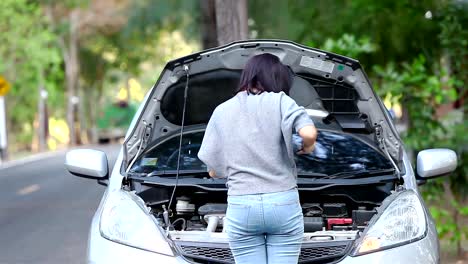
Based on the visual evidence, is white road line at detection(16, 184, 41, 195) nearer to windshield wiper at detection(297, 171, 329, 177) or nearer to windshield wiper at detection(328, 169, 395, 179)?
windshield wiper at detection(297, 171, 329, 177)

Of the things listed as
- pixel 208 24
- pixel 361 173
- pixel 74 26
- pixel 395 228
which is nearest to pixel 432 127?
pixel 361 173

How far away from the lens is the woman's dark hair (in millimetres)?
4516

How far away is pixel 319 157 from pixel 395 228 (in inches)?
54.1

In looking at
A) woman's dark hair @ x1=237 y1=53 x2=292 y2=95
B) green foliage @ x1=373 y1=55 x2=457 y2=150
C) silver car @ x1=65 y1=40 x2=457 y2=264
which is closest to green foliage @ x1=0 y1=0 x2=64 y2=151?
green foliage @ x1=373 y1=55 x2=457 y2=150

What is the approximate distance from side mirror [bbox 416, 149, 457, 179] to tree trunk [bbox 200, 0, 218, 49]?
9.88 m

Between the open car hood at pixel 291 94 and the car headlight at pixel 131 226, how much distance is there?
2.30ft

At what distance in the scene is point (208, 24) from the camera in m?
16.2

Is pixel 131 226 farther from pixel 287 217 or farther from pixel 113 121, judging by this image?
pixel 113 121

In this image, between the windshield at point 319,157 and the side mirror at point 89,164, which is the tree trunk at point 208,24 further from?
the side mirror at point 89,164

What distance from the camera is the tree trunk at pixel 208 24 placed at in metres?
15.8

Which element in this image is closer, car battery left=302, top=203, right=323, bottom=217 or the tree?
car battery left=302, top=203, right=323, bottom=217

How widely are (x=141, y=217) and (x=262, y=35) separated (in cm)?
1226

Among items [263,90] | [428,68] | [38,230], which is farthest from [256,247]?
[38,230]

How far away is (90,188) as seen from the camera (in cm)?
2047
